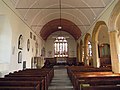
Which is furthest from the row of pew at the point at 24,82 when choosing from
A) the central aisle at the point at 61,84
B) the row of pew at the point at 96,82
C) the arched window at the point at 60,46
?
the arched window at the point at 60,46

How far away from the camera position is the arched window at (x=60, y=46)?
2192cm

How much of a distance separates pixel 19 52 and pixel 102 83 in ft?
17.7

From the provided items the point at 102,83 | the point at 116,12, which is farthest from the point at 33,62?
the point at 102,83

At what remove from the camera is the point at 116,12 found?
629 centimetres

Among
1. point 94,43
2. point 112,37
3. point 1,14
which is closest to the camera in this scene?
point 1,14

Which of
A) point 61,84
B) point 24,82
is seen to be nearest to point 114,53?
point 61,84

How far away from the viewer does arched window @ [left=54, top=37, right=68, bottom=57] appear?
21.9 m

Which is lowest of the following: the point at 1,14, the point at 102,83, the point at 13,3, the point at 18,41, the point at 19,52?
the point at 102,83

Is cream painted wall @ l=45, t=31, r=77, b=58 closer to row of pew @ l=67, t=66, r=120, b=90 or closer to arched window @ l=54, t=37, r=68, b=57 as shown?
arched window @ l=54, t=37, r=68, b=57

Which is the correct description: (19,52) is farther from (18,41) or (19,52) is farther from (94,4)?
(94,4)

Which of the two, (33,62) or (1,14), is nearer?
(1,14)

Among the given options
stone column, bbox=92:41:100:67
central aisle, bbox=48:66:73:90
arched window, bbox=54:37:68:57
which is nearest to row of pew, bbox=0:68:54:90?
central aisle, bbox=48:66:73:90

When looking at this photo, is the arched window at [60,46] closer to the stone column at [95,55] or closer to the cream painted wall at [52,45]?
the cream painted wall at [52,45]

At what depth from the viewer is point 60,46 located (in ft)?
73.0
